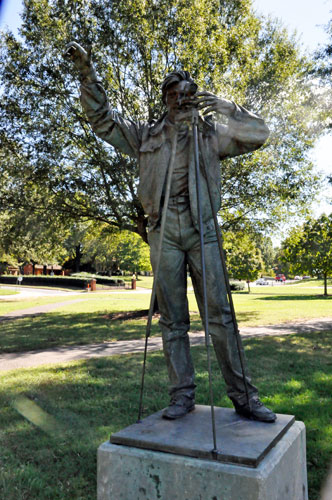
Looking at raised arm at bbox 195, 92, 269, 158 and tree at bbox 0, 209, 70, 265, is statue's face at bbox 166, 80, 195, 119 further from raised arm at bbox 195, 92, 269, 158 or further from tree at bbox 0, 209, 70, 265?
tree at bbox 0, 209, 70, 265

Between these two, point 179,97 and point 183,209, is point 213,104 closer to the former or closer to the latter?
point 179,97

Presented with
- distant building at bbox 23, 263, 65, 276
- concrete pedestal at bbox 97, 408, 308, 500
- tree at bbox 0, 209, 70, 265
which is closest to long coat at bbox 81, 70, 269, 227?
concrete pedestal at bbox 97, 408, 308, 500

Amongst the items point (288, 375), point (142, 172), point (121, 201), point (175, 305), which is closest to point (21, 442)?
point (175, 305)

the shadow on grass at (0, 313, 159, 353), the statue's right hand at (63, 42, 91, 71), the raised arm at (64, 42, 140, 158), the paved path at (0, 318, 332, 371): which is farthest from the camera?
the shadow on grass at (0, 313, 159, 353)

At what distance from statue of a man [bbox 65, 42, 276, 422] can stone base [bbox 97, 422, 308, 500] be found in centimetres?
49

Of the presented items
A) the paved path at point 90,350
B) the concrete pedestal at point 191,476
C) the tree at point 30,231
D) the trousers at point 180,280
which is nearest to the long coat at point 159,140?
the trousers at point 180,280

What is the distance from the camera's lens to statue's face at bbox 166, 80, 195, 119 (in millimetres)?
3090

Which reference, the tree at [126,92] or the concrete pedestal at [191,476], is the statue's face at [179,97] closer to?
the concrete pedestal at [191,476]

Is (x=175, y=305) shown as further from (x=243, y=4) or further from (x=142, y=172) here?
(x=243, y=4)

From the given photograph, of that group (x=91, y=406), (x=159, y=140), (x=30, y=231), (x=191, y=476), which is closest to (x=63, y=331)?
(x=30, y=231)

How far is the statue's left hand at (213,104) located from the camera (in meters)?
3.05

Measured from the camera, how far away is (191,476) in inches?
93.8

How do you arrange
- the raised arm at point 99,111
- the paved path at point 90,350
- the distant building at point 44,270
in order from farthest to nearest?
the distant building at point 44,270
the paved path at point 90,350
the raised arm at point 99,111

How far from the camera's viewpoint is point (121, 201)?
14000 mm
